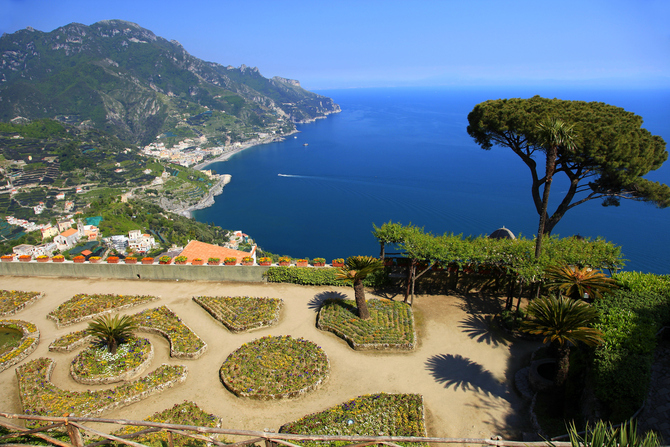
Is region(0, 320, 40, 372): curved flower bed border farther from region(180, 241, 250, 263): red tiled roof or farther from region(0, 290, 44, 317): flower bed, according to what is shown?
region(180, 241, 250, 263): red tiled roof

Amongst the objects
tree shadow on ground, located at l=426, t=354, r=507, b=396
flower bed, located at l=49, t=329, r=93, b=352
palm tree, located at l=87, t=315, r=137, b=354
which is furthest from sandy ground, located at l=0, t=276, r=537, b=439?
palm tree, located at l=87, t=315, r=137, b=354

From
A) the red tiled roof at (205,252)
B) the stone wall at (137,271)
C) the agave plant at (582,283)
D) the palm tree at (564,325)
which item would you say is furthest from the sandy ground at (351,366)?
the red tiled roof at (205,252)

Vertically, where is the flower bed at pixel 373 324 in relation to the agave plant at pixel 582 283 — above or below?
below

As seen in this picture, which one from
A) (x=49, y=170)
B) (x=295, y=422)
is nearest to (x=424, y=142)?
(x=49, y=170)

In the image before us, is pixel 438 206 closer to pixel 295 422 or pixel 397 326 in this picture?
pixel 397 326

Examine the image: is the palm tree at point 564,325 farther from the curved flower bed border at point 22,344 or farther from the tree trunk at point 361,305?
the curved flower bed border at point 22,344

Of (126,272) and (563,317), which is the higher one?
(563,317)

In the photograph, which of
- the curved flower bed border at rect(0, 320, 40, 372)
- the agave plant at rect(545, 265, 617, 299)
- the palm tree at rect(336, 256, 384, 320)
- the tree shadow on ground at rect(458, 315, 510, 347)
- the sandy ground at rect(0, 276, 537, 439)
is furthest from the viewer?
the palm tree at rect(336, 256, 384, 320)
